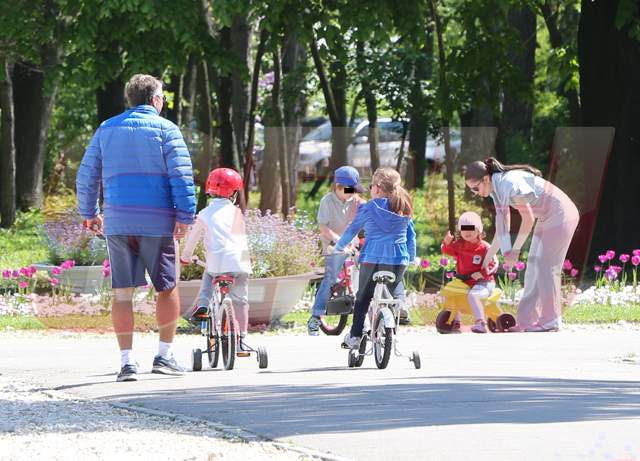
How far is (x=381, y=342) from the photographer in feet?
35.3

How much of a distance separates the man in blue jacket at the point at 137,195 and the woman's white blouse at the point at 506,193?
13.7 ft

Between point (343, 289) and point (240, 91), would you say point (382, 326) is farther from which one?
point (240, 91)

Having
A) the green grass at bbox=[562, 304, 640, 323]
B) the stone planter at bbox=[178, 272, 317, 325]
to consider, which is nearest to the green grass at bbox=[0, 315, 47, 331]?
the stone planter at bbox=[178, 272, 317, 325]

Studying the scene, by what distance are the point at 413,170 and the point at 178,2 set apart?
18.6 m

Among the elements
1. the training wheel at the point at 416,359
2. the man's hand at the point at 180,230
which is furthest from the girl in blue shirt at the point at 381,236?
the man's hand at the point at 180,230

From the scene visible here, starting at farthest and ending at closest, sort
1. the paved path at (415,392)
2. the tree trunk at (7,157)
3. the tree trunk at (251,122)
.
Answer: the tree trunk at (7,157)
the tree trunk at (251,122)
the paved path at (415,392)

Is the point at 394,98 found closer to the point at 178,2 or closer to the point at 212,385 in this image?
the point at 178,2

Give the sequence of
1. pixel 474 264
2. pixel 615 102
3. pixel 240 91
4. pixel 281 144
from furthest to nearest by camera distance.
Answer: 1. pixel 281 144
2. pixel 240 91
3. pixel 615 102
4. pixel 474 264

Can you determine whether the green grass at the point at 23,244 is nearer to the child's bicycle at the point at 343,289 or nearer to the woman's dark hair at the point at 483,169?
the child's bicycle at the point at 343,289

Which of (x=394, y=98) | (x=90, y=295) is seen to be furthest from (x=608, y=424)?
(x=394, y=98)

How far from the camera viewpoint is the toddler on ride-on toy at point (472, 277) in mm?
14133

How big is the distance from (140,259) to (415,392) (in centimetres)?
207

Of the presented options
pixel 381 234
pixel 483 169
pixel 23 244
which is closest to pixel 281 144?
pixel 23 244

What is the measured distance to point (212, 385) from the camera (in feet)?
32.0
